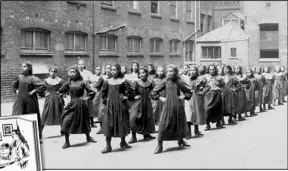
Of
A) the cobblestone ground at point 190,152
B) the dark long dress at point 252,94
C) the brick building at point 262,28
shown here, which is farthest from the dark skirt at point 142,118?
the dark long dress at point 252,94

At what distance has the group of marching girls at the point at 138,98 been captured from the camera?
19.5 feet

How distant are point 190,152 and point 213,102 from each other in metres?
2.81

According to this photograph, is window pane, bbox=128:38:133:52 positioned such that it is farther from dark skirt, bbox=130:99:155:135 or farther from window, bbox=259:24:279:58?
window, bbox=259:24:279:58

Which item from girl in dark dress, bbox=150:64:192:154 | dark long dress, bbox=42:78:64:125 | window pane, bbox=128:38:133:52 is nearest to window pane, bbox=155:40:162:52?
window pane, bbox=128:38:133:52

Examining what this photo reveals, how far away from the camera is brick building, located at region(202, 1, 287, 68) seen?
5.07 m

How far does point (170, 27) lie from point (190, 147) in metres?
2.47

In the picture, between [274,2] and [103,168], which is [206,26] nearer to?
[274,2]

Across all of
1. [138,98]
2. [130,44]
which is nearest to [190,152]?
[138,98]

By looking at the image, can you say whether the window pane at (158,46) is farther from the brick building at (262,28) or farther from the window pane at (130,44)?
the brick building at (262,28)

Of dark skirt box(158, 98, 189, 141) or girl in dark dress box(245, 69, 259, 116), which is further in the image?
girl in dark dress box(245, 69, 259, 116)

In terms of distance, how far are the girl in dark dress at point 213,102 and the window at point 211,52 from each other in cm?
265

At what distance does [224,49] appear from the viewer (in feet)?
17.1

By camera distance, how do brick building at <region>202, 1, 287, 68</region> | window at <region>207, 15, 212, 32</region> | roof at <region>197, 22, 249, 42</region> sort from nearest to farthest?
brick building at <region>202, 1, 287, 68</region> < roof at <region>197, 22, 249, 42</region> < window at <region>207, 15, 212, 32</region>

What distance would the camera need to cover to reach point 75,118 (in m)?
6.34
